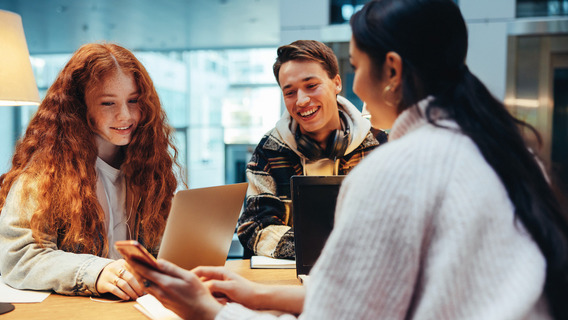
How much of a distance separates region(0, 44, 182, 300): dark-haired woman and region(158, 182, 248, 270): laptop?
8.4 inches

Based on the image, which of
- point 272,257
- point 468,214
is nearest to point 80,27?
point 272,257

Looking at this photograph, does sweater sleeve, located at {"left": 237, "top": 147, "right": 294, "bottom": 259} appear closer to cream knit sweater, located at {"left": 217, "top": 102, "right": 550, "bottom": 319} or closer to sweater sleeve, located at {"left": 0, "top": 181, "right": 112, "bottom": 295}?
sweater sleeve, located at {"left": 0, "top": 181, "right": 112, "bottom": 295}

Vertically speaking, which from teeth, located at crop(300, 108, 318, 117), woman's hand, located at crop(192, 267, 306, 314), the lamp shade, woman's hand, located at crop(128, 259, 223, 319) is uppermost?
the lamp shade

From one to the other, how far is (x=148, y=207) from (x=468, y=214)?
4.57 ft

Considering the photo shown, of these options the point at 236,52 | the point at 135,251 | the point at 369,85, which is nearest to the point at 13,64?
the point at 135,251

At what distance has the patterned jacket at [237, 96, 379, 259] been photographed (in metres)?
1.96

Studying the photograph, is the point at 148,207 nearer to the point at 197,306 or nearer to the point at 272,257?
the point at 272,257

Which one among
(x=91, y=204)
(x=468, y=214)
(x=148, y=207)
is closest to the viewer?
(x=468, y=214)

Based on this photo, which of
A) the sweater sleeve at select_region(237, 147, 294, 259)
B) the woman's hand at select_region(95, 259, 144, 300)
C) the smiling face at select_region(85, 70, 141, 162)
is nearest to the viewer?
the woman's hand at select_region(95, 259, 144, 300)

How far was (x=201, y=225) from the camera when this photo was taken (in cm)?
121

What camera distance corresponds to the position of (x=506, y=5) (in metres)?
3.38

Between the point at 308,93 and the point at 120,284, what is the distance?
120cm

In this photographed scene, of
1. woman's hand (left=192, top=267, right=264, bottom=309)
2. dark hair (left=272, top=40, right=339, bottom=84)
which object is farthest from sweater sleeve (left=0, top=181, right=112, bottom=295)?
dark hair (left=272, top=40, right=339, bottom=84)

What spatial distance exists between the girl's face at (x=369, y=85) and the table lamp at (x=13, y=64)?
128cm
